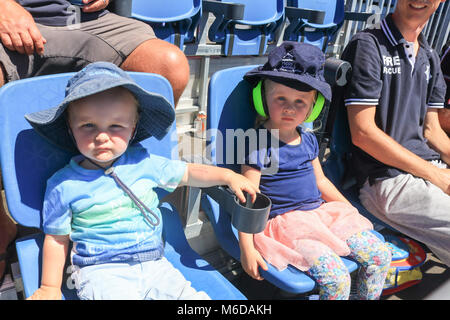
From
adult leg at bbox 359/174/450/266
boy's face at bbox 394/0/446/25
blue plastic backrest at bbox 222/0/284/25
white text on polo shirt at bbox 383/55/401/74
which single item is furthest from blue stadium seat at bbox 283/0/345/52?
adult leg at bbox 359/174/450/266

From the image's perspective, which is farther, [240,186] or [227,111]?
[227,111]

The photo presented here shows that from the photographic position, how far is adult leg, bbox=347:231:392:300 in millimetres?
1423

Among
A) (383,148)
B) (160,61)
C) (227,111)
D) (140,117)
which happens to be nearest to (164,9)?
(160,61)

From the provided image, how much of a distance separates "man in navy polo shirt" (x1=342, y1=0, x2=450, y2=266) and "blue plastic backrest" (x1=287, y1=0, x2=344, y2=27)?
206 centimetres

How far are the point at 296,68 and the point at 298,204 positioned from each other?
559mm

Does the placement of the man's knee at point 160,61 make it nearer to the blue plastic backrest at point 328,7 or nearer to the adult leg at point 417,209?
the adult leg at point 417,209

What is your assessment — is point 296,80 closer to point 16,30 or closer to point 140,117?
point 140,117

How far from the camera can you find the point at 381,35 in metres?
1.77

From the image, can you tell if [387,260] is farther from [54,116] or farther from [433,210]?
[54,116]

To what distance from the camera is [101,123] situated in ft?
3.35

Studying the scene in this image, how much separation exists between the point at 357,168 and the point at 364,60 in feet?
1.85

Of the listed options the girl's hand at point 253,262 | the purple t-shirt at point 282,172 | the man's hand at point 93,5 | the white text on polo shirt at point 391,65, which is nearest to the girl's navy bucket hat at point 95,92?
the purple t-shirt at point 282,172

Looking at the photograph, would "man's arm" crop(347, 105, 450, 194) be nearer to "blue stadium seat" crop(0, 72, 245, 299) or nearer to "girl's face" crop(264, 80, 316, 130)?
"girl's face" crop(264, 80, 316, 130)

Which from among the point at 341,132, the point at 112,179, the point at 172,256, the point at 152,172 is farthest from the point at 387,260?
the point at 112,179
